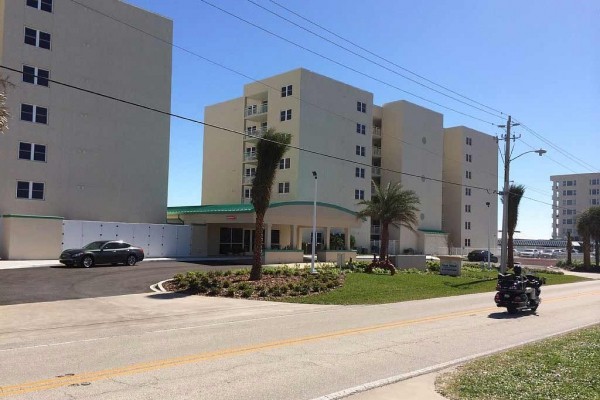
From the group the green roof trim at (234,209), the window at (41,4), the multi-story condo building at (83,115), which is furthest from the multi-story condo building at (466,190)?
the window at (41,4)

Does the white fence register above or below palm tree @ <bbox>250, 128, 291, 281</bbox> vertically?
below

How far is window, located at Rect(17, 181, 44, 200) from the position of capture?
35.8m

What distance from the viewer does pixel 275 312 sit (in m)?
15.9

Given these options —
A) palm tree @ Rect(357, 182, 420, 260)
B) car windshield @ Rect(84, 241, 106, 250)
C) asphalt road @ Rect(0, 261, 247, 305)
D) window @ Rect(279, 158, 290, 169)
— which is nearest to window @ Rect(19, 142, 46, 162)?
car windshield @ Rect(84, 241, 106, 250)

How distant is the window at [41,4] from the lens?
3681cm

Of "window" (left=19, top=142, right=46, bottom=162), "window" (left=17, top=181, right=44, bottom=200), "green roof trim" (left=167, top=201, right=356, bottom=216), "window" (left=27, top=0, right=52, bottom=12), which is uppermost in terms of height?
"window" (left=27, top=0, right=52, bottom=12)

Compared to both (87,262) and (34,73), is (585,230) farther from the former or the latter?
(34,73)

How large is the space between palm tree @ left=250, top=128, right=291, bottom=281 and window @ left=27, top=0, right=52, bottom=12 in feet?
79.1

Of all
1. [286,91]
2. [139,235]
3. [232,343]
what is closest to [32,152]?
[139,235]

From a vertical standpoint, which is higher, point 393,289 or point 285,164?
point 285,164

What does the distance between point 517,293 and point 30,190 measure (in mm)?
32644

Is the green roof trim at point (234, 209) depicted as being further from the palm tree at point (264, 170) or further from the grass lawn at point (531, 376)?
the grass lawn at point (531, 376)

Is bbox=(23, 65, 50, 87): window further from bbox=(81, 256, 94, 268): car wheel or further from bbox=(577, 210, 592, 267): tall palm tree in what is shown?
bbox=(577, 210, 592, 267): tall palm tree

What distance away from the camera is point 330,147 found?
56.0 meters
